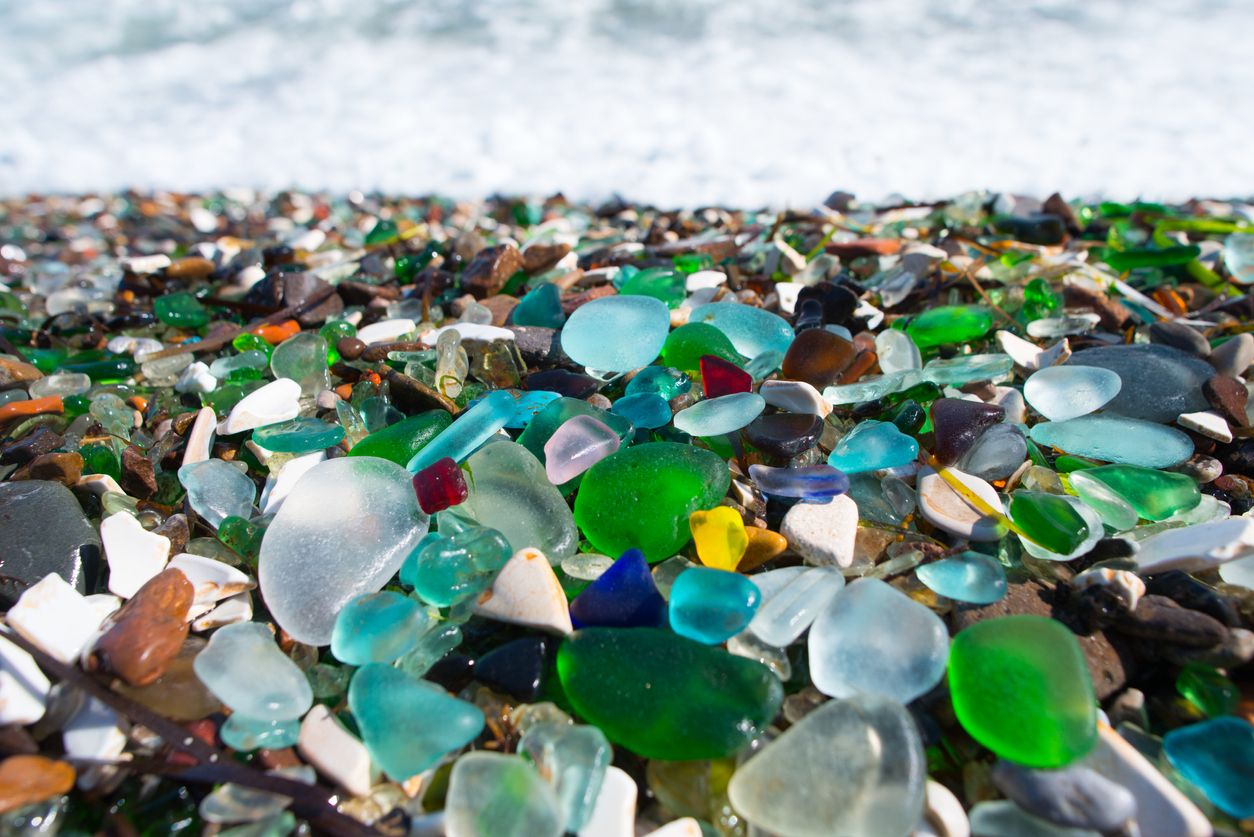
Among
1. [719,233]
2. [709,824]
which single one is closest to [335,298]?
[719,233]

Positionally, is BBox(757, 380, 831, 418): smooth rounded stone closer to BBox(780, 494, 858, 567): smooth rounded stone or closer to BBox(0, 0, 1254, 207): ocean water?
BBox(780, 494, 858, 567): smooth rounded stone

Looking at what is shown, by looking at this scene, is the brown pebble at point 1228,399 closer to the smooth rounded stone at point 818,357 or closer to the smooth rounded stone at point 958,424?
the smooth rounded stone at point 958,424

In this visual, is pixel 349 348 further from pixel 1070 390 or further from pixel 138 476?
pixel 1070 390

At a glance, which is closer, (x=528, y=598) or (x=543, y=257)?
(x=528, y=598)

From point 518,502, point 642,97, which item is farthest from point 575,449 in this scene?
point 642,97

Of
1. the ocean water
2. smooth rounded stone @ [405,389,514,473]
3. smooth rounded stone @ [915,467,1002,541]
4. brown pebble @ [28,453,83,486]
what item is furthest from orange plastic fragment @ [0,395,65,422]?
the ocean water

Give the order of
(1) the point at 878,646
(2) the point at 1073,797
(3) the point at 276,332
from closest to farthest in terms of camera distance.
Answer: (2) the point at 1073,797
(1) the point at 878,646
(3) the point at 276,332

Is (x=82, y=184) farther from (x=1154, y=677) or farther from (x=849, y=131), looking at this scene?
(x=1154, y=677)

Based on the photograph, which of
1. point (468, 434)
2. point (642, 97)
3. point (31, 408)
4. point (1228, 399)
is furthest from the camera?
point (642, 97)
